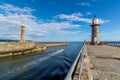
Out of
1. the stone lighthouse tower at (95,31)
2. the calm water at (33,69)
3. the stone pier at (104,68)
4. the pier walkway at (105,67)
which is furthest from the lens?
the stone lighthouse tower at (95,31)

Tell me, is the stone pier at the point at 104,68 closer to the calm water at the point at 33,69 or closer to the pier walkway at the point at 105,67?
the pier walkway at the point at 105,67

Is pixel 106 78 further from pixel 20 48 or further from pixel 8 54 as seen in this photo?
pixel 20 48

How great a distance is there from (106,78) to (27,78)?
9.03 metres

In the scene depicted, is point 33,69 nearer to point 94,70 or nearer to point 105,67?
point 105,67

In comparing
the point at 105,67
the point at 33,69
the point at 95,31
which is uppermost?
the point at 95,31

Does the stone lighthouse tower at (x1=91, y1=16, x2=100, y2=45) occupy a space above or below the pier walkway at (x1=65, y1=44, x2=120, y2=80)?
above

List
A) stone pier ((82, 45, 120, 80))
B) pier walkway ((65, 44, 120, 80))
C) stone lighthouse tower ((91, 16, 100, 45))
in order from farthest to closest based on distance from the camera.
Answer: stone lighthouse tower ((91, 16, 100, 45)), stone pier ((82, 45, 120, 80)), pier walkway ((65, 44, 120, 80))

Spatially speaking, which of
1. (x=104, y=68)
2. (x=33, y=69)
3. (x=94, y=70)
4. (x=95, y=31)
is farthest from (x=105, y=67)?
(x=95, y=31)

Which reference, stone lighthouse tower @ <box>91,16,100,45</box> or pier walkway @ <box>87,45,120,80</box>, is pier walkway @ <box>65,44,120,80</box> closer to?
pier walkway @ <box>87,45,120,80</box>

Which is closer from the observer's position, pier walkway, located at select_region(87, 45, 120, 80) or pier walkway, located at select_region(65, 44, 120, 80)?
pier walkway, located at select_region(65, 44, 120, 80)

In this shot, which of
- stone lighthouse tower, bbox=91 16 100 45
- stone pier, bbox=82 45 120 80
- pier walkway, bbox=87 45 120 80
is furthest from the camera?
stone lighthouse tower, bbox=91 16 100 45

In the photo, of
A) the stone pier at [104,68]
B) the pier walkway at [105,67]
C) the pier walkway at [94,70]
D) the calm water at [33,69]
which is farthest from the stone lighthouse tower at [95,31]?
the pier walkway at [94,70]

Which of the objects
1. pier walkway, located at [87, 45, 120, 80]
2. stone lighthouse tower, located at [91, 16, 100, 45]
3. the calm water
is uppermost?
stone lighthouse tower, located at [91, 16, 100, 45]

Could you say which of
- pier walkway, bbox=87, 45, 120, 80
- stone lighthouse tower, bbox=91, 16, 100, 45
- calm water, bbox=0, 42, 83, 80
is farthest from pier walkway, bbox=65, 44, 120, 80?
stone lighthouse tower, bbox=91, 16, 100, 45
